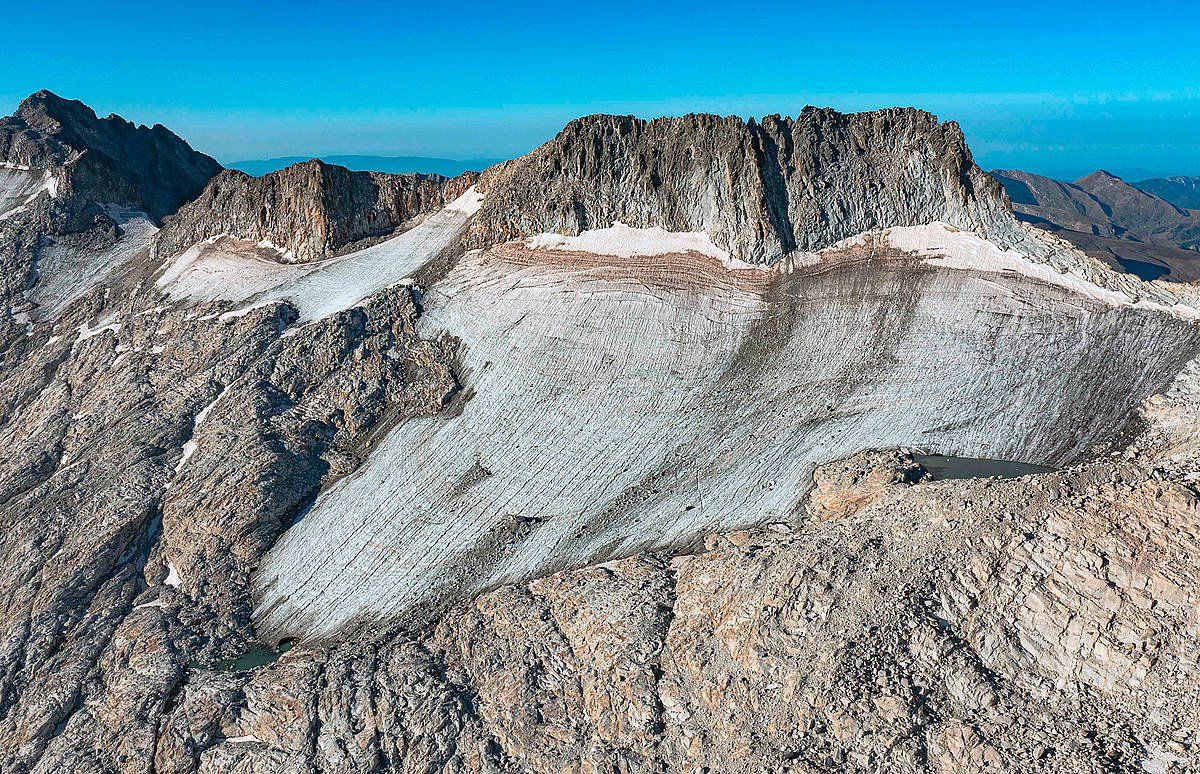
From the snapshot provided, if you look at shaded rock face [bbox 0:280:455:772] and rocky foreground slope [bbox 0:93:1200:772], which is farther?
shaded rock face [bbox 0:280:455:772]

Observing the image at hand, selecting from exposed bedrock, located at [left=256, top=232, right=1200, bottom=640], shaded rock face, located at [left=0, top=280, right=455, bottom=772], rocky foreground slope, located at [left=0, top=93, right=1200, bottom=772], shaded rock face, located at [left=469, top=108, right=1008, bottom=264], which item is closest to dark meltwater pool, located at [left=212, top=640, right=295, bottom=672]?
rocky foreground slope, located at [left=0, top=93, right=1200, bottom=772]

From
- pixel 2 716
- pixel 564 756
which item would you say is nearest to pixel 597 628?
pixel 564 756

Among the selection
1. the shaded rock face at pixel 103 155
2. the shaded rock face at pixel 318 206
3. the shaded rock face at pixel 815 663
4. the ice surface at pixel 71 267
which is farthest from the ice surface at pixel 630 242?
the shaded rock face at pixel 103 155

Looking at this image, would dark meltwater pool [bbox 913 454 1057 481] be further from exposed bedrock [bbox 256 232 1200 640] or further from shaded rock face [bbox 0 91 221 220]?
shaded rock face [bbox 0 91 221 220]

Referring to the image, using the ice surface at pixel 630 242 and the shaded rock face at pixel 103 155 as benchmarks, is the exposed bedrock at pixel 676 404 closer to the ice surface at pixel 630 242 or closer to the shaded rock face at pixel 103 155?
the ice surface at pixel 630 242

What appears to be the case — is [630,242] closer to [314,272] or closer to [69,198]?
[314,272]

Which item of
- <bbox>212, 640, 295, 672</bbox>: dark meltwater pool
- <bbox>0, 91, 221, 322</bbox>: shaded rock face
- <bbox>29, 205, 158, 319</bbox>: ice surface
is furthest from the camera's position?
<bbox>0, 91, 221, 322</bbox>: shaded rock face
